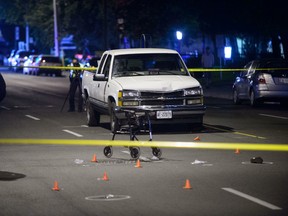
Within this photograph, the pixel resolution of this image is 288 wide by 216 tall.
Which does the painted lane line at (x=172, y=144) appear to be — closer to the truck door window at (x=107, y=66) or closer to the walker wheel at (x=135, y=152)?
the walker wheel at (x=135, y=152)

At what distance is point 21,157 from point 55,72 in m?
51.4

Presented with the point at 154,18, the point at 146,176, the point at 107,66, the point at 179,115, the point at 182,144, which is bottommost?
the point at 146,176

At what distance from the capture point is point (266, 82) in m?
28.9

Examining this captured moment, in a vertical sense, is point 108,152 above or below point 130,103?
below

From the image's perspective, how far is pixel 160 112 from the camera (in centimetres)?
1953

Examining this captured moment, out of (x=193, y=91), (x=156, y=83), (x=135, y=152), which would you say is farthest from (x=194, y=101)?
(x=135, y=152)

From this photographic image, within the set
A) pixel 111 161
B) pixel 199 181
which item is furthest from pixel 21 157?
pixel 199 181

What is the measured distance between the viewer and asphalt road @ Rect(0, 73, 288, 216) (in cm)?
1076

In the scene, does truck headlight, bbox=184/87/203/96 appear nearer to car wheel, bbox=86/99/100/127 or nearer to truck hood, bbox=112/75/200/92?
truck hood, bbox=112/75/200/92

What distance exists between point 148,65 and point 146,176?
7.88 metres

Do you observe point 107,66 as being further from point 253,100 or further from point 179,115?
point 253,100

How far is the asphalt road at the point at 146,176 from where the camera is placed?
10.8m

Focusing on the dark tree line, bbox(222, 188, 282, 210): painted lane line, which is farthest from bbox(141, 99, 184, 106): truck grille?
the dark tree line

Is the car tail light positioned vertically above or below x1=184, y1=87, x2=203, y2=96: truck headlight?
below
